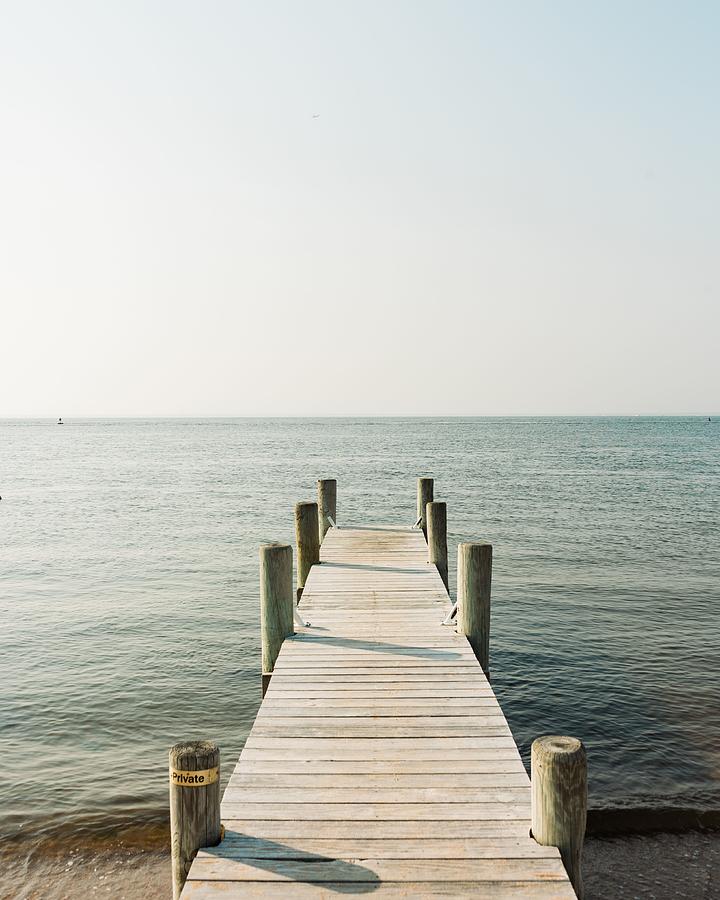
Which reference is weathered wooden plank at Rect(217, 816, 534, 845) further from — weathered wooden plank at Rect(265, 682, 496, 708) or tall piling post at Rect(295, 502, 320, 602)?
tall piling post at Rect(295, 502, 320, 602)

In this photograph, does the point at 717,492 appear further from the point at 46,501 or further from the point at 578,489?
the point at 46,501

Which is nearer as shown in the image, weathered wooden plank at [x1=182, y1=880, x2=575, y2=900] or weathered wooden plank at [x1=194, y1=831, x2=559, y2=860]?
weathered wooden plank at [x1=182, y1=880, x2=575, y2=900]

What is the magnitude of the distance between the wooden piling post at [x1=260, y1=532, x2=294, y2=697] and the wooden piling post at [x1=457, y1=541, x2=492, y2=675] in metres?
1.98

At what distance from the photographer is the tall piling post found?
1240 cm

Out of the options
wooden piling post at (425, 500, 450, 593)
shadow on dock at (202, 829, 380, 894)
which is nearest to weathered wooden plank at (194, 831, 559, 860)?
shadow on dock at (202, 829, 380, 894)

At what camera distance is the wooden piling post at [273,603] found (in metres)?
8.66

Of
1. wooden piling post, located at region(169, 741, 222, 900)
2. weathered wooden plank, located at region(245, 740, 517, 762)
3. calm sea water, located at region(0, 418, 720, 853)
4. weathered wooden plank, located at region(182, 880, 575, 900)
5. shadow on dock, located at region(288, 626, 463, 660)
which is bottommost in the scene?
calm sea water, located at region(0, 418, 720, 853)

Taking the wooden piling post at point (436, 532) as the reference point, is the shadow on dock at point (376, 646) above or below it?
below

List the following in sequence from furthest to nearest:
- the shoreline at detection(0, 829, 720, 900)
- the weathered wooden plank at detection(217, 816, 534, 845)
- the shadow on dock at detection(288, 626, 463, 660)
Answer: the shadow on dock at detection(288, 626, 463, 660) < the shoreline at detection(0, 829, 720, 900) < the weathered wooden plank at detection(217, 816, 534, 845)

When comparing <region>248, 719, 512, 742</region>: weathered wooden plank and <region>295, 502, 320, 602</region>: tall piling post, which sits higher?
<region>295, 502, 320, 602</region>: tall piling post

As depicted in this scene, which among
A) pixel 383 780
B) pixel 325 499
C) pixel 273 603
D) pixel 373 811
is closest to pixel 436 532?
pixel 325 499

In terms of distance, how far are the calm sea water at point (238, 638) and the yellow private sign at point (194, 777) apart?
426 cm

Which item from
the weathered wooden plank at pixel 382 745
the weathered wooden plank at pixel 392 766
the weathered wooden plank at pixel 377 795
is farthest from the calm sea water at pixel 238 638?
the weathered wooden plank at pixel 377 795

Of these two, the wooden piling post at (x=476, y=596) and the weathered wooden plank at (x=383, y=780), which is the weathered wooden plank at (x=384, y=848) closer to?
the weathered wooden plank at (x=383, y=780)
